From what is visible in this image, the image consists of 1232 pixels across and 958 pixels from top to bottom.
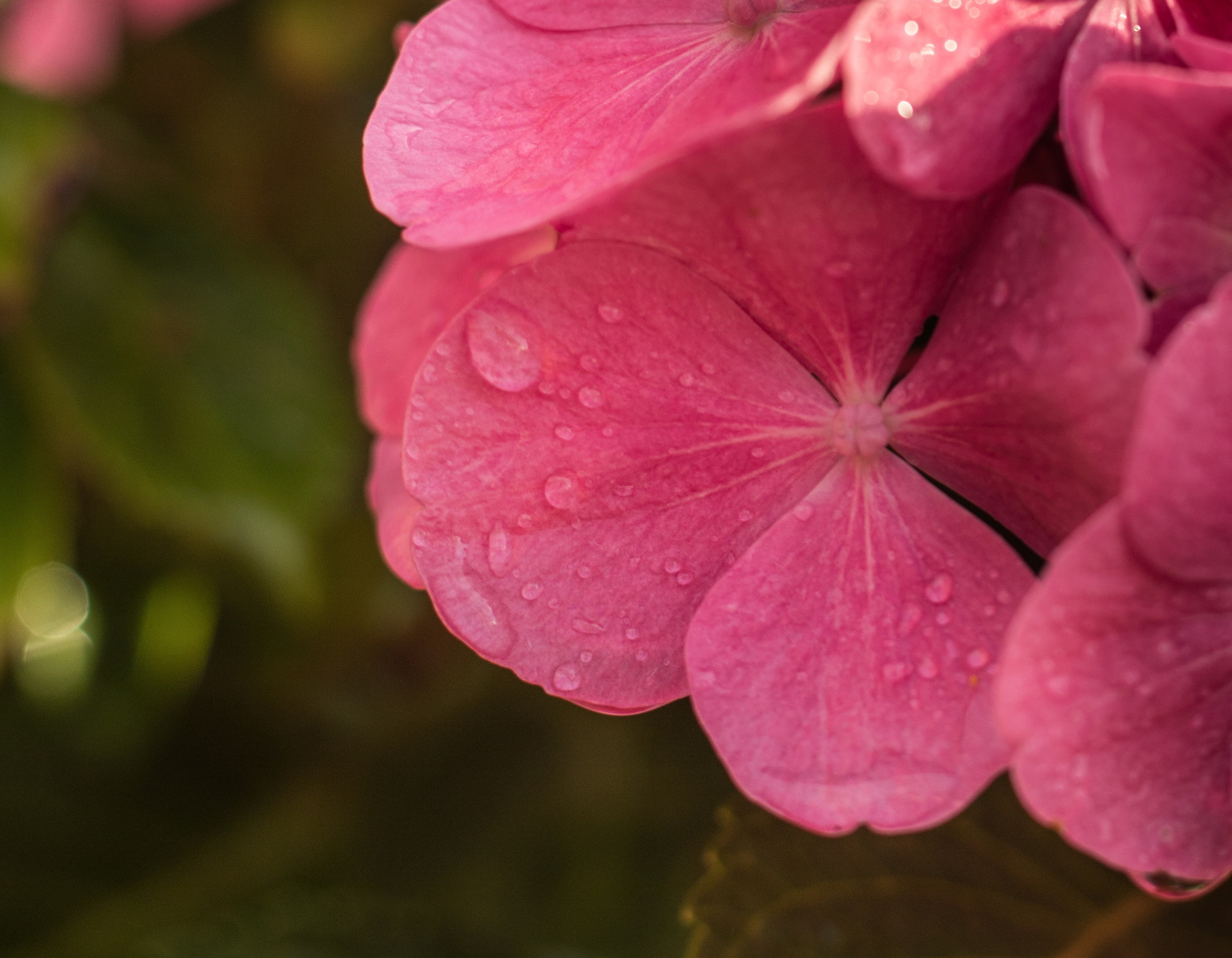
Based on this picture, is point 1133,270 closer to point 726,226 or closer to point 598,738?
point 726,226

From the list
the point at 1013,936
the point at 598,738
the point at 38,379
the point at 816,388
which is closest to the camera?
the point at 816,388

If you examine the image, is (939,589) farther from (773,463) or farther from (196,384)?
(196,384)

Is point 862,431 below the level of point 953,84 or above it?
below

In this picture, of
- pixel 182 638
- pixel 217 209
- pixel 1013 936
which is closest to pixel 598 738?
pixel 182 638

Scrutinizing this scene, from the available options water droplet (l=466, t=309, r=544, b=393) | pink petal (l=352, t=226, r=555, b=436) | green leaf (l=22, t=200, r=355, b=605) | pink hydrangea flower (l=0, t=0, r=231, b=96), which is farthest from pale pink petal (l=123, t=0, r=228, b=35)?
water droplet (l=466, t=309, r=544, b=393)

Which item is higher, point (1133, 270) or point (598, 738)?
point (1133, 270)

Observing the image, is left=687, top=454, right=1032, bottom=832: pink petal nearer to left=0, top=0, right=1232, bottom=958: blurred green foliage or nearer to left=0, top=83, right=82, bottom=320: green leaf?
left=0, top=0, right=1232, bottom=958: blurred green foliage

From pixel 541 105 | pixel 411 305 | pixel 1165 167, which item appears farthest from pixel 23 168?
pixel 1165 167
